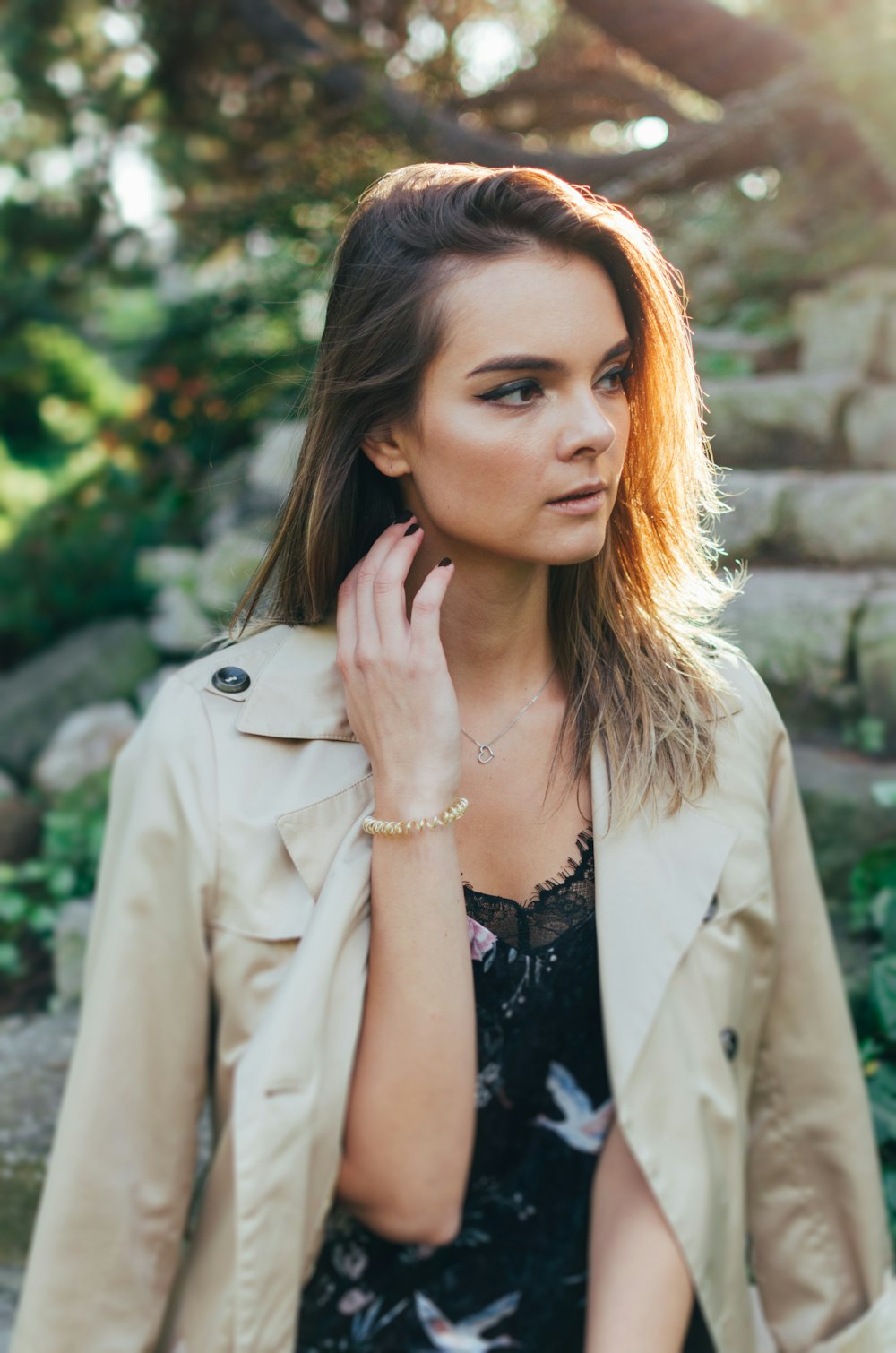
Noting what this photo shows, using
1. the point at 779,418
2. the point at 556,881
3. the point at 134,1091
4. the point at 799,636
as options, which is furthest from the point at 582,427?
the point at 779,418

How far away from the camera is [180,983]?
150cm

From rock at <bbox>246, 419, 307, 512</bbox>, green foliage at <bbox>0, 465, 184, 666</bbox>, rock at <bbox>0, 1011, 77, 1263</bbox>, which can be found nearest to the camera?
rock at <bbox>0, 1011, 77, 1263</bbox>

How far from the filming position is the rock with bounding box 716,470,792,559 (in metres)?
3.56

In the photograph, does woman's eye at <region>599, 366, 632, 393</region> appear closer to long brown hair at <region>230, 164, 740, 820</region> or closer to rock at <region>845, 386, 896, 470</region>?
long brown hair at <region>230, 164, 740, 820</region>

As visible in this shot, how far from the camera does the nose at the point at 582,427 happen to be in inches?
63.9

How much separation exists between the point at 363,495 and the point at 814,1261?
4.77ft

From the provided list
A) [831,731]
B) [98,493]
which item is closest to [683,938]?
[831,731]

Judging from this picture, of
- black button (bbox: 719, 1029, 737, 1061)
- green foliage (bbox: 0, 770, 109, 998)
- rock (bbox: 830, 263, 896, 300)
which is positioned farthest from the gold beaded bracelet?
rock (bbox: 830, 263, 896, 300)

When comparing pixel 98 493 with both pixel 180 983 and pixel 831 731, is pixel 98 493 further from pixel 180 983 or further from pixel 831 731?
pixel 180 983

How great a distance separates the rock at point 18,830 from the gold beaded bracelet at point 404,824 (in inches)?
104

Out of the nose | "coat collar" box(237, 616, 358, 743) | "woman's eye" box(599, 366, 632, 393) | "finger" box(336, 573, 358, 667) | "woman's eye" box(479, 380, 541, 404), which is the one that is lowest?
"coat collar" box(237, 616, 358, 743)

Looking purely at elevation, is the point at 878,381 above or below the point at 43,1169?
above

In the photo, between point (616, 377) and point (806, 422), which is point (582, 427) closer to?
point (616, 377)

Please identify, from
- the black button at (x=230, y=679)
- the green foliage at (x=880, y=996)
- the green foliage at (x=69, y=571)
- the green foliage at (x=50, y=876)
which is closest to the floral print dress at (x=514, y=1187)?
the black button at (x=230, y=679)
